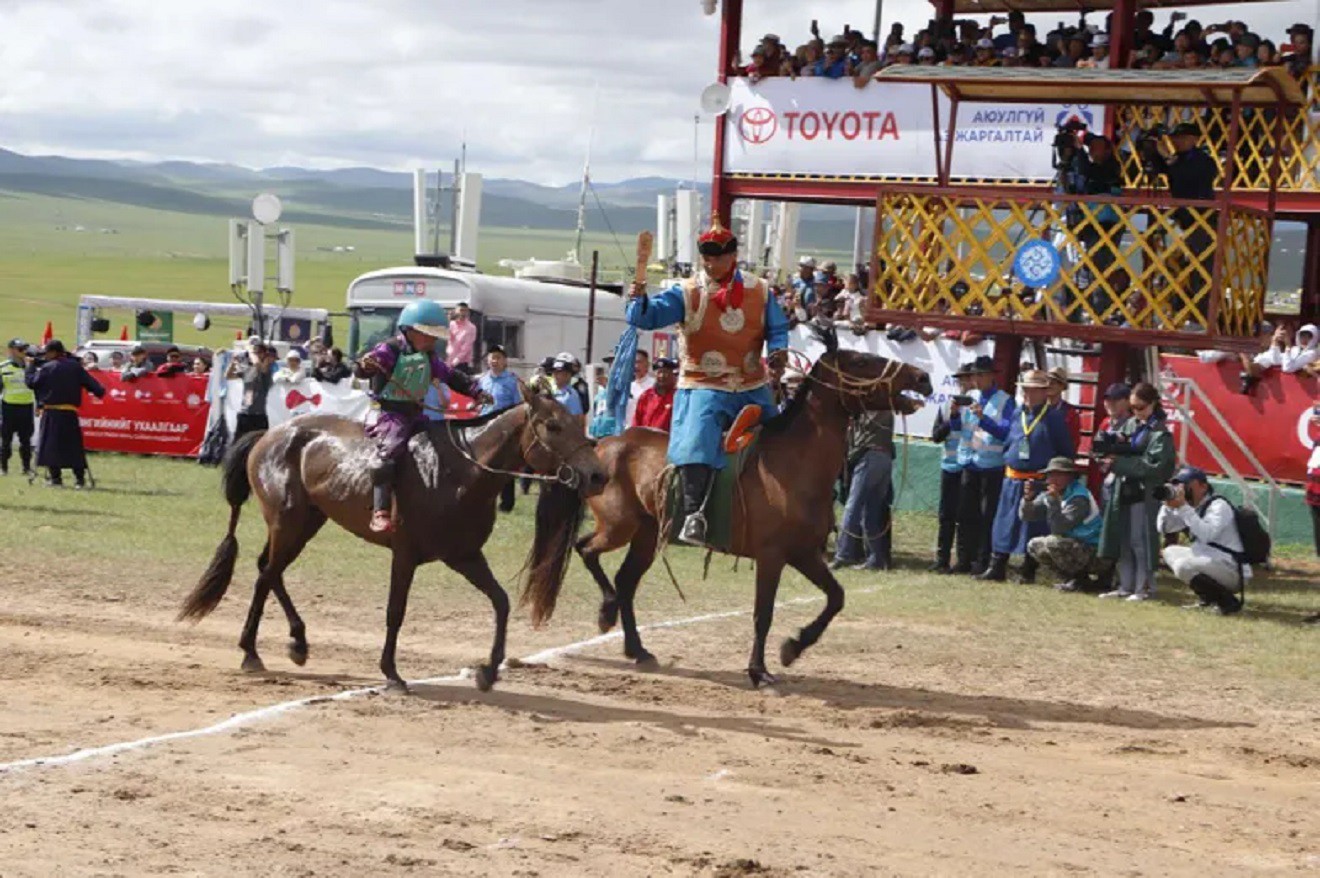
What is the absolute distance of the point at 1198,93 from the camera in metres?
18.0

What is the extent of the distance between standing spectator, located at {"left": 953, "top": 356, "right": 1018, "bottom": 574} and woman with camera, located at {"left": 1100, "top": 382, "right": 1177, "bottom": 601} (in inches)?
54.9

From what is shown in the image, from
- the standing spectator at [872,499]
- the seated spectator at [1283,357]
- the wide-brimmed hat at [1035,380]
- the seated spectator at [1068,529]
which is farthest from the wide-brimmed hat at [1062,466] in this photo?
the seated spectator at [1283,357]

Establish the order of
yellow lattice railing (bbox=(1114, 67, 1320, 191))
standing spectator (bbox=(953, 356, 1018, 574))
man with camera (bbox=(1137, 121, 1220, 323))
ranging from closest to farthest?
man with camera (bbox=(1137, 121, 1220, 323)) → standing spectator (bbox=(953, 356, 1018, 574)) → yellow lattice railing (bbox=(1114, 67, 1320, 191))

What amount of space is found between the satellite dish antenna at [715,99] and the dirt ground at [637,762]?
37.6ft

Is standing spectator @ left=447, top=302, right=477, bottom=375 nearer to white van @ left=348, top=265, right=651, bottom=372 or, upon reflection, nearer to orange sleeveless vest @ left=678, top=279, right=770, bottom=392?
white van @ left=348, top=265, right=651, bottom=372

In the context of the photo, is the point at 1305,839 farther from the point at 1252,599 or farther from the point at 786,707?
the point at 1252,599

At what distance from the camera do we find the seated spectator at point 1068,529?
17281 mm

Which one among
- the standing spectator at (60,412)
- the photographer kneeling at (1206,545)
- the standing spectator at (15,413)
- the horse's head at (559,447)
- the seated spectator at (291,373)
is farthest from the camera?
the seated spectator at (291,373)

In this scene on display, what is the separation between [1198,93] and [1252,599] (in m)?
4.82

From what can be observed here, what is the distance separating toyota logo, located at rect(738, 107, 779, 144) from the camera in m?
24.2

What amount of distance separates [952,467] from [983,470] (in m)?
0.55

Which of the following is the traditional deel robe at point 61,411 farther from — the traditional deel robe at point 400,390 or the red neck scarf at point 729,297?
the red neck scarf at point 729,297

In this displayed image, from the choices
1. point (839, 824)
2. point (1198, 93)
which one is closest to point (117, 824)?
point (839, 824)

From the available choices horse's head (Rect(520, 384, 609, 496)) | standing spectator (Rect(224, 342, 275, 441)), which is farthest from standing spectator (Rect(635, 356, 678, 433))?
standing spectator (Rect(224, 342, 275, 441))
